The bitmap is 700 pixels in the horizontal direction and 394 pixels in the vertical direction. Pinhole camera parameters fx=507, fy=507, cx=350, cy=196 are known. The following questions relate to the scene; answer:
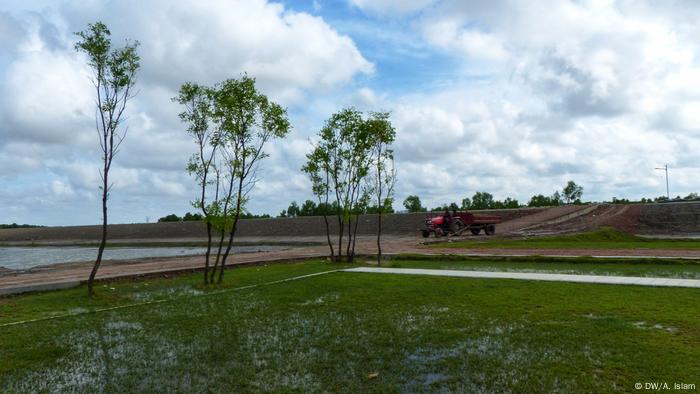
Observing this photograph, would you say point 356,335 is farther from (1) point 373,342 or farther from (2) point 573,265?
(2) point 573,265

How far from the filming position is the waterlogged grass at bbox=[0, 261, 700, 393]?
20.3 feet

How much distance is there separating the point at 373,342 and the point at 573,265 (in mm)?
13709

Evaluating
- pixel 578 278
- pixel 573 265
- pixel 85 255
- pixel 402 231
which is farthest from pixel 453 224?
pixel 85 255

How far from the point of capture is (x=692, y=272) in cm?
1592

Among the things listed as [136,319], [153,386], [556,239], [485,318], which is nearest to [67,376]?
[153,386]

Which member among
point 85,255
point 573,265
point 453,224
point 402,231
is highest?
point 453,224

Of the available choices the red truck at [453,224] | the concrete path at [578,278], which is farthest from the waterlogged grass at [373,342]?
the red truck at [453,224]

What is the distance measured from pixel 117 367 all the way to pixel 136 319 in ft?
12.2

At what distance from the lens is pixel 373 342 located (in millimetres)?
8016

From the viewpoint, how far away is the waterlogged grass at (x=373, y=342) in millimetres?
6199

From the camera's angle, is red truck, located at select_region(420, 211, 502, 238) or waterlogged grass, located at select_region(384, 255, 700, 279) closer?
waterlogged grass, located at select_region(384, 255, 700, 279)

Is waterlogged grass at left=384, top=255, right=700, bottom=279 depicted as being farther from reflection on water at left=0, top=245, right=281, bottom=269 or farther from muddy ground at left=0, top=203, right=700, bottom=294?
reflection on water at left=0, top=245, right=281, bottom=269

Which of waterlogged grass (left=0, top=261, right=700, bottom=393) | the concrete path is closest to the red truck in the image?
the concrete path

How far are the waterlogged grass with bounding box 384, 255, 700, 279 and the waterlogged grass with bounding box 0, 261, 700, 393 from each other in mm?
4298
